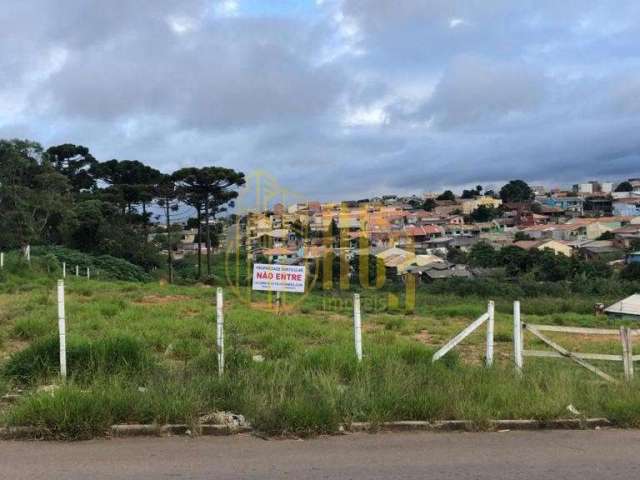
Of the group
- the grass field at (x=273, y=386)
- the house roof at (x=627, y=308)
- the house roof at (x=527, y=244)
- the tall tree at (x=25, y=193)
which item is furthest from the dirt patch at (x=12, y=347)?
the house roof at (x=527, y=244)

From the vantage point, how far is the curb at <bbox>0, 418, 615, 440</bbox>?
5.38 m

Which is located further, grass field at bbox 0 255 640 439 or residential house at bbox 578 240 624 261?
residential house at bbox 578 240 624 261

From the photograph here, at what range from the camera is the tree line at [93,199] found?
111 ft

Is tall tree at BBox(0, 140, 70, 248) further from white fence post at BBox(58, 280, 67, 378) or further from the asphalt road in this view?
the asphalt road

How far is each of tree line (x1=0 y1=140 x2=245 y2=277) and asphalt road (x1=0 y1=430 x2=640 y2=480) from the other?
32.2m

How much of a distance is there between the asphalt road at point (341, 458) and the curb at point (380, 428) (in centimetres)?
13

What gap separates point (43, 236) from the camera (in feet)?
141

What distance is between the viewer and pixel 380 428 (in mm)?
5812

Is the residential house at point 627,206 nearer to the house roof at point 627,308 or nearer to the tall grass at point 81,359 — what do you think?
the house roof at point 627,308

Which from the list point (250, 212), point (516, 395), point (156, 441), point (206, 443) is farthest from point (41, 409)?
point (250, 212)

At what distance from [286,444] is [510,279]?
50971 millimetres

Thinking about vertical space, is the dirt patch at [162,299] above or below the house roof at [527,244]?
below

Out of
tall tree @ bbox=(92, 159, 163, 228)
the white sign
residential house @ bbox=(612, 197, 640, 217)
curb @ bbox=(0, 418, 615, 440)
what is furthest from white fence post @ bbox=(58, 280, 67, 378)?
residential house @ bbox=(612, 197, 640, 217)

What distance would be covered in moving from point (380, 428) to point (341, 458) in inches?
37.7
